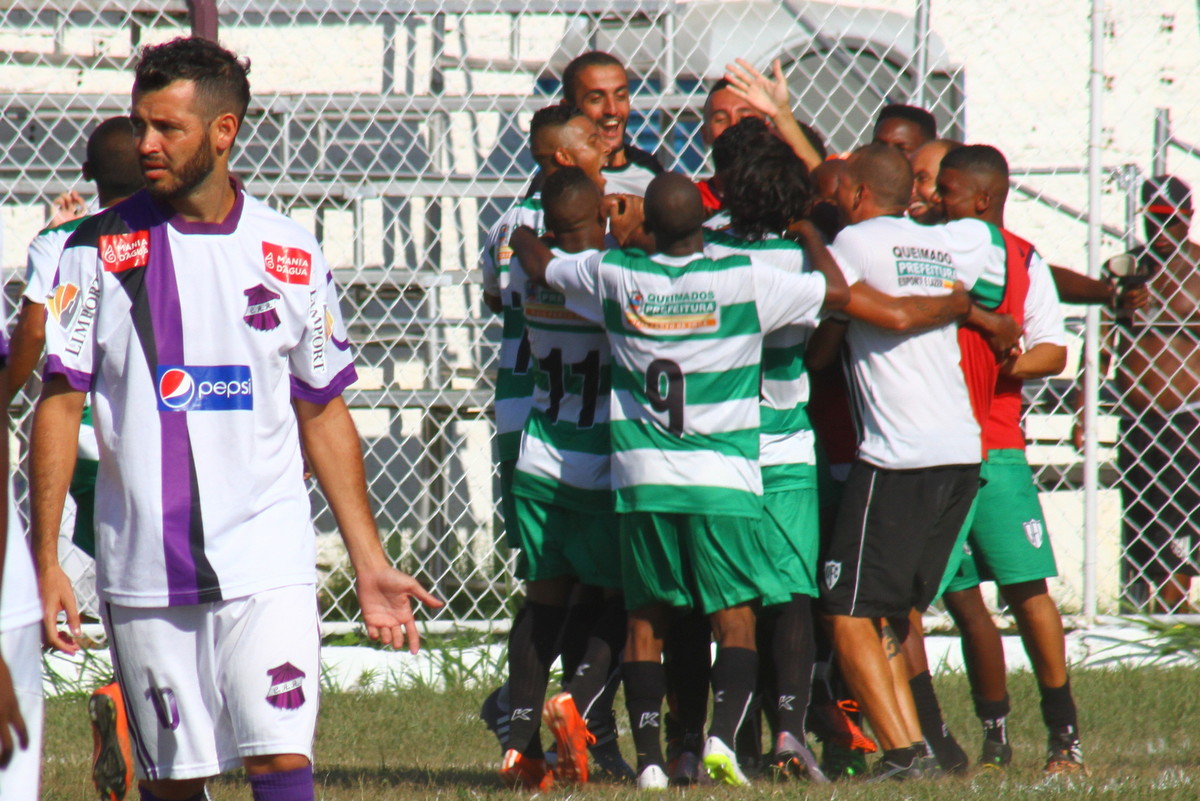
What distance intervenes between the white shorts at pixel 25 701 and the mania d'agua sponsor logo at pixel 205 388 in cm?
94

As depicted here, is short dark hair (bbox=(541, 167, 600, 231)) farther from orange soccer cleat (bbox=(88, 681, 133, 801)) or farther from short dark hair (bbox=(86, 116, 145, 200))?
orange soccer cleat (bbox=(88, 681, 133, 801))

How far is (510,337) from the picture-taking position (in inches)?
183

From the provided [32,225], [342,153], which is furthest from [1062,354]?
[32,225]

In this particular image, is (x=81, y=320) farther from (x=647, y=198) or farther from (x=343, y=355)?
(x=647, y=198)

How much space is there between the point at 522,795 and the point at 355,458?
1.38m

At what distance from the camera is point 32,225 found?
24.5 feet

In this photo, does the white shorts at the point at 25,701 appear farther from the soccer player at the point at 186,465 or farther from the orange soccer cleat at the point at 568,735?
the orange soccer cleat at the point at 568,735

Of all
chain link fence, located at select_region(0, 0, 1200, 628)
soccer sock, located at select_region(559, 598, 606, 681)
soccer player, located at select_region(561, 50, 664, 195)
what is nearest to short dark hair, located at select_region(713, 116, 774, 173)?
soccer player, located at select_region(561, 50, 664, 195)

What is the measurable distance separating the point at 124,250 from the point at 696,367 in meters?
1.71

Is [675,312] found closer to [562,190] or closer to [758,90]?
[562,190]

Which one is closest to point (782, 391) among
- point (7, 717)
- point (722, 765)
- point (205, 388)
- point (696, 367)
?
point (696, 367)

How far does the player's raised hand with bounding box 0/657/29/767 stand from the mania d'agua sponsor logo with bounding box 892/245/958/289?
9.68 feet

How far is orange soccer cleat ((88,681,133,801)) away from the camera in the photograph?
3547 millimetres

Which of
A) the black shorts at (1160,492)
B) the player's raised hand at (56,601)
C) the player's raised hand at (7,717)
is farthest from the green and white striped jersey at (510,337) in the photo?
the black shorts at (1160,492)
